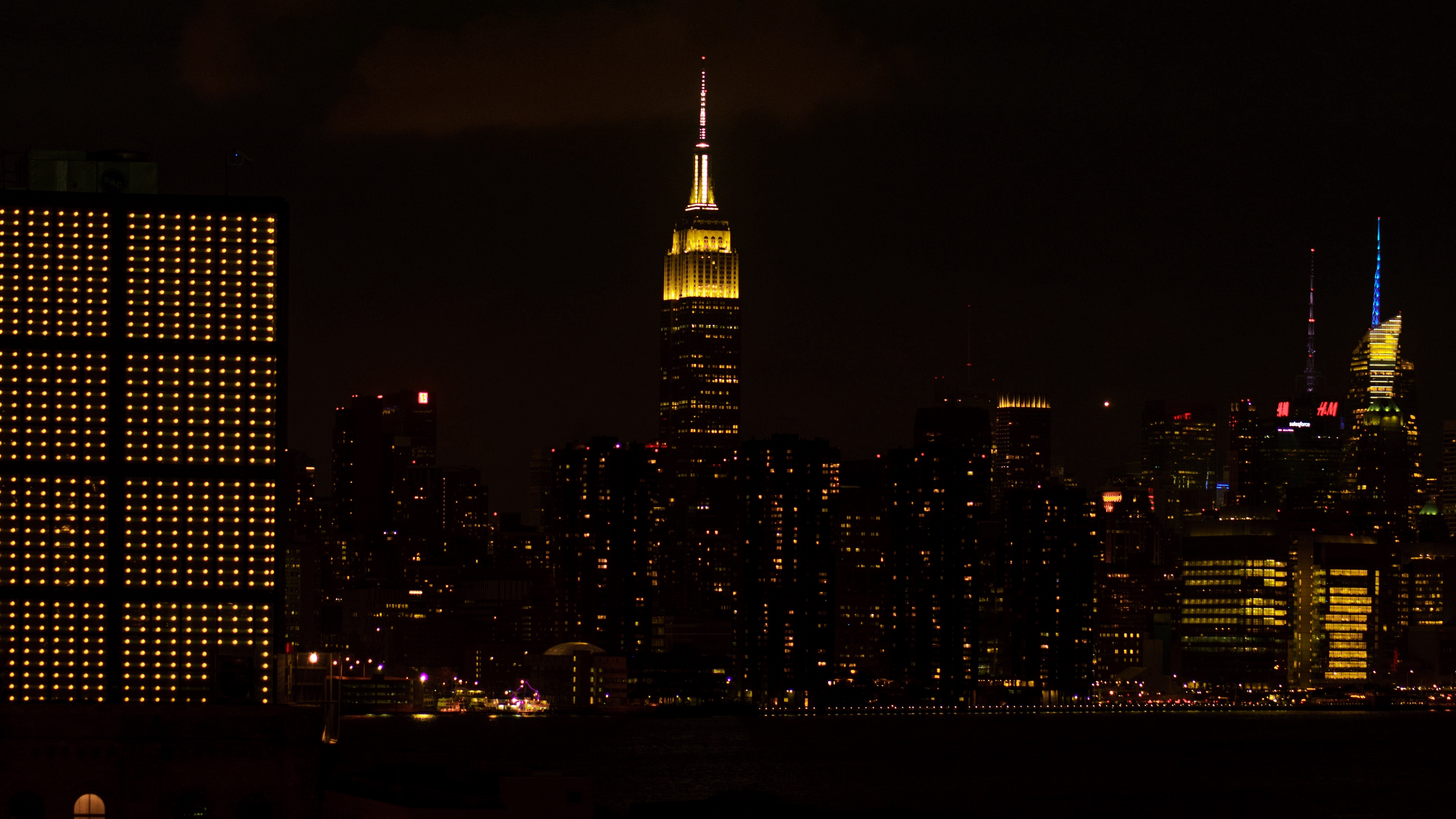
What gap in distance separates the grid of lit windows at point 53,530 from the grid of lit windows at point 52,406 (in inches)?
84.3

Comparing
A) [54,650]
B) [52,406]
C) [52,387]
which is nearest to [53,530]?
[52,406]

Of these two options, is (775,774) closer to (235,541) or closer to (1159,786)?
(1159,786)

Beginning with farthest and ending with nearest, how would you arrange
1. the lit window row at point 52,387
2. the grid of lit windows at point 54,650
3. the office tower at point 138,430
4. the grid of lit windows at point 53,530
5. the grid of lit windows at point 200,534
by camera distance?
the lit window row at point 52,387, the grid of lit windows at point 53,530, the office tower at point 138,430, the grid of lit windows at point 200,534, the grid of lit windows at point 54,650

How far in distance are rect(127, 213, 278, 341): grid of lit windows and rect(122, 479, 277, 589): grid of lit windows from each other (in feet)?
39.8

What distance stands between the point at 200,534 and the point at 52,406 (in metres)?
16.8

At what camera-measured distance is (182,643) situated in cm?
16988

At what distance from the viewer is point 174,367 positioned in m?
176

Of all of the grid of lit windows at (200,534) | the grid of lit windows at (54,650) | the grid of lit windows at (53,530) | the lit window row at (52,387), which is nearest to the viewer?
the grid of lit windows at (54,650)

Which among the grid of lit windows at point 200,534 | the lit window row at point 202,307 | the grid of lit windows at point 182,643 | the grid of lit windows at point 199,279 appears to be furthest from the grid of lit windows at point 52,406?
the grid of lit windows at point 182,643

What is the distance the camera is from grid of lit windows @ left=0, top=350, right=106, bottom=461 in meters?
174

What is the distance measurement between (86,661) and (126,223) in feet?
115

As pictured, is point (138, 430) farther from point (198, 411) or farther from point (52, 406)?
point (52, 406)

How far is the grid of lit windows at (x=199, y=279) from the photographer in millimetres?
175500

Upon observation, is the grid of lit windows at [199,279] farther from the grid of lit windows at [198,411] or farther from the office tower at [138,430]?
the grid of lit windows at [198,411]
